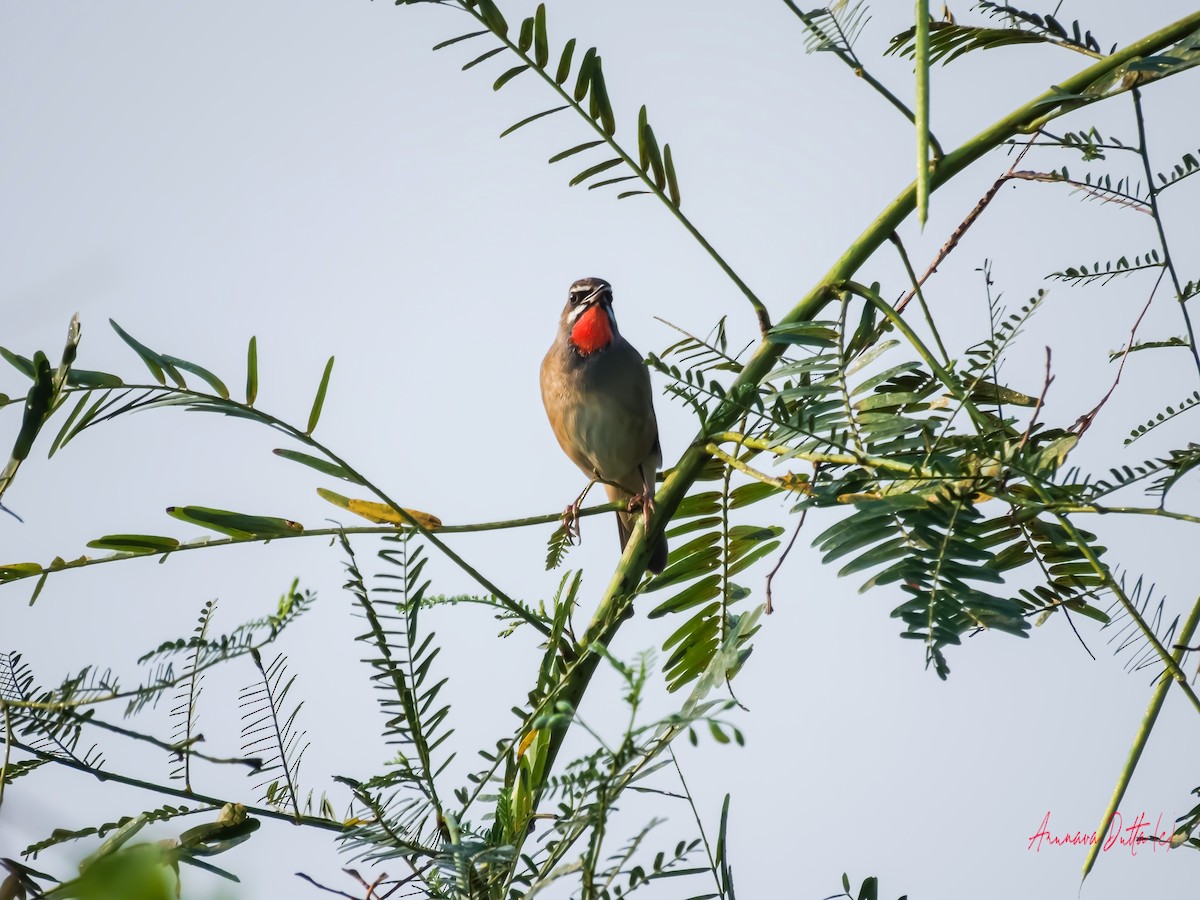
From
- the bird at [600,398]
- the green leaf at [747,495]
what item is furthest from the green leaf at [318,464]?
the bird at [600,398]

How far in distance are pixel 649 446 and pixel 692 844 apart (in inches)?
173

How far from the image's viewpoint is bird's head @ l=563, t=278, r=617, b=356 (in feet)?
17.9

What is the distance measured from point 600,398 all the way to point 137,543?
3645 millimetres

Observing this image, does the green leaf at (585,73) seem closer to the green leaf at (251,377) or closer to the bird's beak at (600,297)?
the green leaf at (251,377)

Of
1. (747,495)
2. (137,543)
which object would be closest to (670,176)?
(747,495)

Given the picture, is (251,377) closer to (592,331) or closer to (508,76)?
(508,76)

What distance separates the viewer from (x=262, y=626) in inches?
49.9

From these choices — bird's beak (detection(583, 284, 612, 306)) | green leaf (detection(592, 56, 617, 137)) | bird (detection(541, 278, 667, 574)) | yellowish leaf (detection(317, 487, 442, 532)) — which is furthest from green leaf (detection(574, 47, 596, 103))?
bird's beak (detection(583, 284, 612, 306))

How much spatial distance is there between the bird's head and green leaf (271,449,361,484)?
3771 millimetres

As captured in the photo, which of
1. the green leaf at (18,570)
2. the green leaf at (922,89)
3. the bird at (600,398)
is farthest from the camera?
the bird at (600,398)

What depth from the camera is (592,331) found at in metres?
5.47

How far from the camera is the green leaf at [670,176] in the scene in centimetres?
203

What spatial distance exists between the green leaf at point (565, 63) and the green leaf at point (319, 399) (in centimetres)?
69

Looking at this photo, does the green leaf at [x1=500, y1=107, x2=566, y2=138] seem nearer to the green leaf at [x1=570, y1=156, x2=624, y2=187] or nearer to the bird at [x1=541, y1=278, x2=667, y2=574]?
the green leaf at [x1=570, y1=156, x2=624, y2=187]
